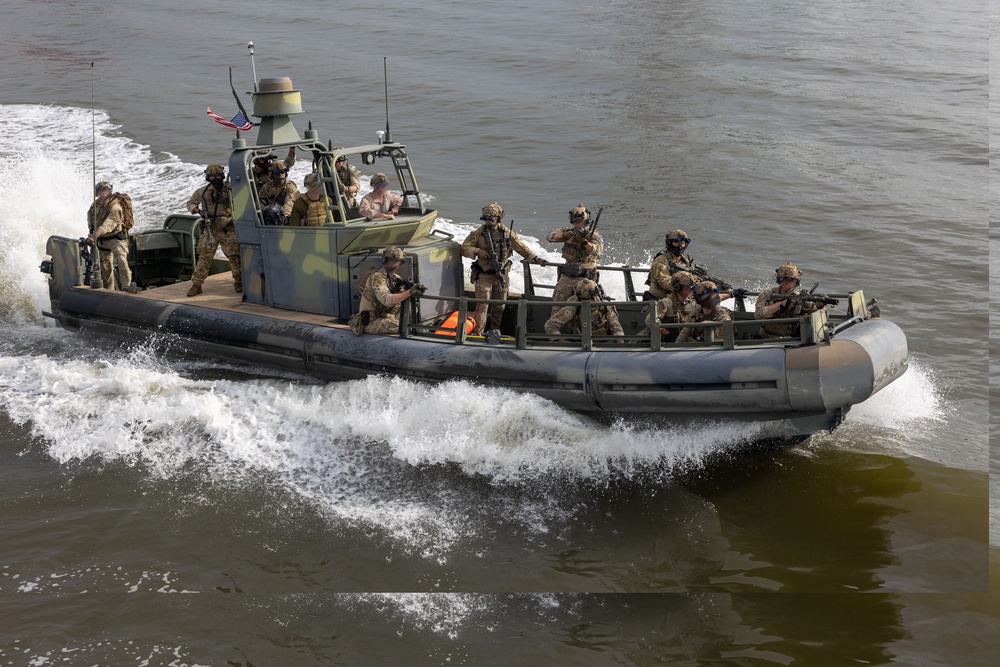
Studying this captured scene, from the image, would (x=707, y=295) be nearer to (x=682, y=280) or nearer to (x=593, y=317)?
(x=682, y=280)

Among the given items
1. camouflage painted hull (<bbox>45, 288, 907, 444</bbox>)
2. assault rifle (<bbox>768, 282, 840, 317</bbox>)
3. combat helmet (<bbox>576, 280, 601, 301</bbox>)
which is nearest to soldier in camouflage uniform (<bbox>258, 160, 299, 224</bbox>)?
camouflage painted hull (<bbox>45, 288, 907, 444</bbox>)

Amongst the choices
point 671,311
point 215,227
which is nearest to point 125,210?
point 215,227

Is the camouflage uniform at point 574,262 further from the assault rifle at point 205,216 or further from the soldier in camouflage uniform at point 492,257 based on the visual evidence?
the assault rifle at point 205,216

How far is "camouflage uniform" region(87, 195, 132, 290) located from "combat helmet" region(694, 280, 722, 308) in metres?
7.36

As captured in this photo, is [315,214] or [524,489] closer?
[524,489]

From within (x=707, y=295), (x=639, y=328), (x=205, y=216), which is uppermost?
(x=205, y=216)

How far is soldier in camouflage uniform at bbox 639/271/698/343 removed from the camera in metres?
9.53

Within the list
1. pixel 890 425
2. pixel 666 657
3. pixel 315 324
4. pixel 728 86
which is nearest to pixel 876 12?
pixel 728 86

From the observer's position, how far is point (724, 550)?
8703 millimetres

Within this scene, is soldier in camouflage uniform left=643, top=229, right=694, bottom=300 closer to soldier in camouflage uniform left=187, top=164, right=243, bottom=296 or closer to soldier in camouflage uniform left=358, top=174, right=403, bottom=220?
soldier in camouflage uniform left=358, top=174, right=403, bottom=220

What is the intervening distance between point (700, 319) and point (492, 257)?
2441 mm

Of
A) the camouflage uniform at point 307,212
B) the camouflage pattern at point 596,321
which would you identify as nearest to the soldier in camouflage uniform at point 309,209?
the camouflage uniform at point 307,212

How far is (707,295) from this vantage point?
948 cm

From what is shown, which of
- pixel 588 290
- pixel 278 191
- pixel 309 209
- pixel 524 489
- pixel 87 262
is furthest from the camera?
pixel 87 262
